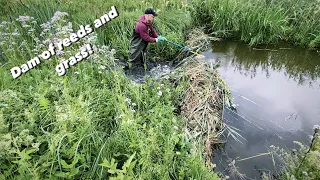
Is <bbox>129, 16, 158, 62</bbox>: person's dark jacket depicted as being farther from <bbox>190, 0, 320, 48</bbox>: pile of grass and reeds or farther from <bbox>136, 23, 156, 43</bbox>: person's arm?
<bbox>190, 0, 320, 48</bbox>: pile of grass and reeds

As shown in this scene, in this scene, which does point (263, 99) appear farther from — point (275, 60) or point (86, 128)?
point (86, 128)

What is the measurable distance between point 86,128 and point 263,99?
10.00ft

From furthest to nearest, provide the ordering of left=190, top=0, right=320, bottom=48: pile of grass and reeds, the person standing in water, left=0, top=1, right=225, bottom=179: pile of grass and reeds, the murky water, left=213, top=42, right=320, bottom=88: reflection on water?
1. left=190, top=0, right=320, bottom=48: pile of grass and reeds
2. left=213, top=42, right=320, bottom=88: reflection on water
3. the person standing in water
4. the murky water
5. left=0, top=1, right=225, bottom=179: pile of grass and reeds

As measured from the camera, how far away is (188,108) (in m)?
3.73

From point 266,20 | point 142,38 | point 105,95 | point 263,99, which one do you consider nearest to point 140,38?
point 142,38

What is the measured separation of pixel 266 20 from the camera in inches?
219

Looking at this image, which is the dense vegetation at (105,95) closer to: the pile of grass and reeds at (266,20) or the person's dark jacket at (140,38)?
the pile of grass and reeds at (266,20)

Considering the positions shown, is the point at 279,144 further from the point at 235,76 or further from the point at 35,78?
the point at 35,78

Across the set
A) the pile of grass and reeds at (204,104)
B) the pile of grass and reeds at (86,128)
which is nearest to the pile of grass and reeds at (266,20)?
the pile of grass and reeds at (204,104)

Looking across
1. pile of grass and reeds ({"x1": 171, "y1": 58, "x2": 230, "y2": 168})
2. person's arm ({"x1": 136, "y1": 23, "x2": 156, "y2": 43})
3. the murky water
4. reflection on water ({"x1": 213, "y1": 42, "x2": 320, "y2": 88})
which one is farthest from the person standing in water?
reflection on water ({"x1": 213, "y1": 42, "x2": 320, "y2": 88})

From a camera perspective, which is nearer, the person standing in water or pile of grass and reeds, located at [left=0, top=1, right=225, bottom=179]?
pile of grass and reeds, located at [left=0, top=1, right=225, bottom=179]

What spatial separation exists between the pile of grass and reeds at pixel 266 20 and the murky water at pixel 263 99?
235 mm

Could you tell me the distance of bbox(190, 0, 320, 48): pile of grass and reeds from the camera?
18.6ft

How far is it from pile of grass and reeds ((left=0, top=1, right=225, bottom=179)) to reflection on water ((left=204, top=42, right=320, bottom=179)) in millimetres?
773
